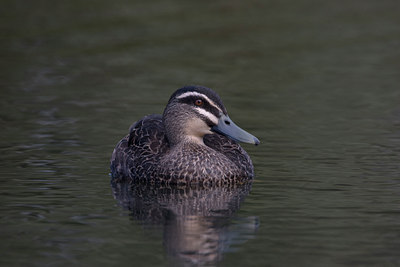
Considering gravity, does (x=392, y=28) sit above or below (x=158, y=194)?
above

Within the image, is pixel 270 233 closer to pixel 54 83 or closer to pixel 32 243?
pixel 32 243

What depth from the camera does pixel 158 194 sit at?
439 inches

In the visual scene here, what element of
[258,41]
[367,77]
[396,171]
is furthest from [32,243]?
[258,41]

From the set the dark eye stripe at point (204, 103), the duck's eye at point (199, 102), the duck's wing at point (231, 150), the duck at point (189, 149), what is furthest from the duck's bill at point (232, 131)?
the duck's wing at point (231, 150)

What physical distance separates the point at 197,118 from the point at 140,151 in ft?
3.22

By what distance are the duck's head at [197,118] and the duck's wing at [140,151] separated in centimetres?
30

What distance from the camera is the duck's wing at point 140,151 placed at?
1191 centimetres

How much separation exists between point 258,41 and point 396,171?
1380 centimetres

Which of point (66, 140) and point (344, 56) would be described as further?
→ point (344, 56)

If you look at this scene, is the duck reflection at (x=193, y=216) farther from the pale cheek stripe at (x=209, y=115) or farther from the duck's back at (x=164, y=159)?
the pale cheek stripe at (x=209, y=115)

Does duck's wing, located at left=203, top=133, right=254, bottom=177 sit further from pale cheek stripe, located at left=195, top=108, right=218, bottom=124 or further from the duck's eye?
the duck's eye

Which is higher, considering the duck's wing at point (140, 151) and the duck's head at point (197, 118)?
the duck's head at point (197, 118)

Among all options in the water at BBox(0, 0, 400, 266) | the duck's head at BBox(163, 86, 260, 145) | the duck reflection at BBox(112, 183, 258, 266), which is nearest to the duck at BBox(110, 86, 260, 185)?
the duck's head at BBox(163, 86, 260, 145)

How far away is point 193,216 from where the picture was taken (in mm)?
9781
